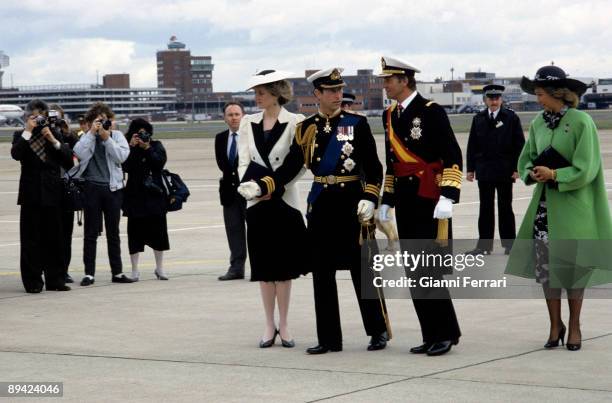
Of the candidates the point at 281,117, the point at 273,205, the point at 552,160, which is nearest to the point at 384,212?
the point at 273,205

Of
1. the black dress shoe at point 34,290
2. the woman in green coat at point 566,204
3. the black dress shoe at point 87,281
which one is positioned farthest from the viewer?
the black dress shoe at point 87,281

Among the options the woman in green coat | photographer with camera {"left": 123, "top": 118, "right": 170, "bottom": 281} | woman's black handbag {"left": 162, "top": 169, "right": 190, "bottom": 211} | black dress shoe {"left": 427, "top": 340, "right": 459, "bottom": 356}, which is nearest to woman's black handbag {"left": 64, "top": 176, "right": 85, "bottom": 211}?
photographer with camera {"left": 123, "top": 118, "right": 170, "bottom": 281}

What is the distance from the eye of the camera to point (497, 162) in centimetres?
1524

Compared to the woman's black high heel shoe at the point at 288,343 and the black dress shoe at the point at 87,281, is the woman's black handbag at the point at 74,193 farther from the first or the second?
the woman's black high heel shoe at the point at 288,343

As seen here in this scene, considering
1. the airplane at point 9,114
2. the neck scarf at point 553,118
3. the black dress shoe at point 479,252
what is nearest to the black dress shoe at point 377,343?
the neck scarf at point 553,118

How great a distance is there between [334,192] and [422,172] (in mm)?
671

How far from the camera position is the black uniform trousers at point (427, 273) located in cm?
848

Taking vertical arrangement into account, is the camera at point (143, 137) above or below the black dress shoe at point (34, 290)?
above

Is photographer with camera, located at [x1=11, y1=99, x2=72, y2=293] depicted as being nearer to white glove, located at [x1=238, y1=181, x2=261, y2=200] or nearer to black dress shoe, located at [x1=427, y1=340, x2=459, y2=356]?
white glove, located at [x1=238, y1=181, x2=261, y2=200]

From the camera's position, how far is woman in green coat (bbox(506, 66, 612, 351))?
8531mm

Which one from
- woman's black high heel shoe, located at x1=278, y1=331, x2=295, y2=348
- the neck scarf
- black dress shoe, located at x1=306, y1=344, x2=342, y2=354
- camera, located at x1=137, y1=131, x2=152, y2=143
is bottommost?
woman's black high heel shoe, located at x1=278, y1=331, x2=295, y2=348

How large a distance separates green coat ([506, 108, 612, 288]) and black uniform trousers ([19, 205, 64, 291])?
5.97 m

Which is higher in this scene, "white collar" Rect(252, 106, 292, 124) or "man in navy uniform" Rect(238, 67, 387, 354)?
"white collar" Rect(252, 106, 292, 124)

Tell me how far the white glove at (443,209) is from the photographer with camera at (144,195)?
19.4 ft
